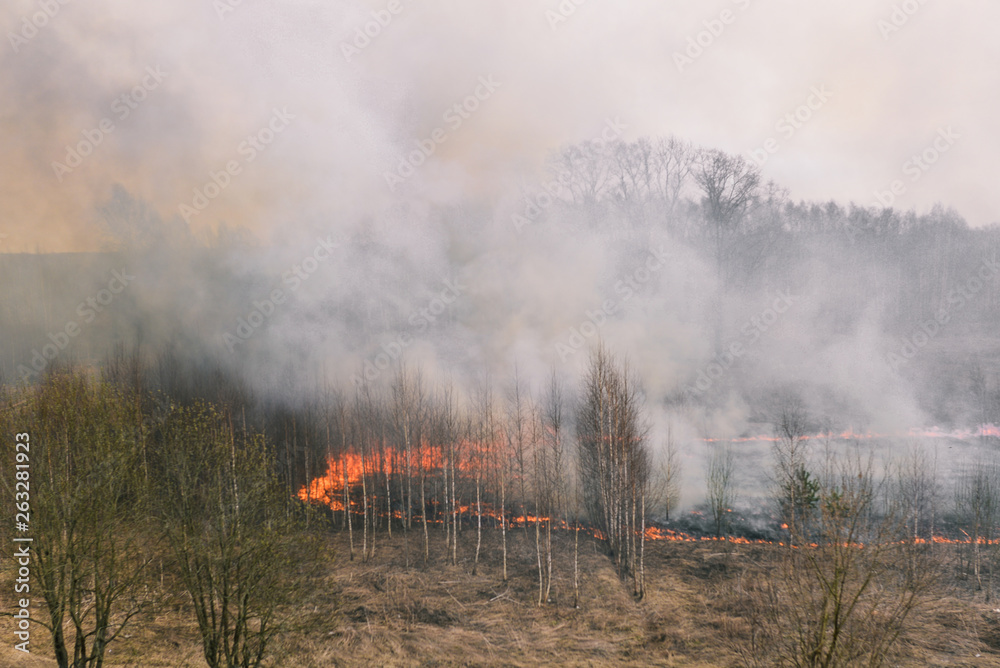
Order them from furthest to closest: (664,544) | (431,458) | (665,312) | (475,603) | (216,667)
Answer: (665,312) → (431,458) → (664,544) → (475,603) → (216,667)

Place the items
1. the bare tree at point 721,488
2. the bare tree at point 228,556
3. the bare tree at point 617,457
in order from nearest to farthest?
1. the bare tree at point 228,556
2. the bare tree at point 617,457
3. the bare tree at point 721,488

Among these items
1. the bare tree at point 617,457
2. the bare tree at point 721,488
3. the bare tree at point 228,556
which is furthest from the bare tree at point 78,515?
the bare tree at point 721,488

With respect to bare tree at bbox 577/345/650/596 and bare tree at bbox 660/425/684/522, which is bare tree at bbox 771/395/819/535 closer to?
bare tree at bbox 660/425/684/522

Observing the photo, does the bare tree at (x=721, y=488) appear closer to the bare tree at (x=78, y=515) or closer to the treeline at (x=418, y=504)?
the treeline at (x=418, y=504)

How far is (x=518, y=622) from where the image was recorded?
20.0m

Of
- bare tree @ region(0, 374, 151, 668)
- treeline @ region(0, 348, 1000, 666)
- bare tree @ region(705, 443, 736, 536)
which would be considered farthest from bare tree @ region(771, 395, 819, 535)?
bare tree @ region(0, 374, 151, 668)

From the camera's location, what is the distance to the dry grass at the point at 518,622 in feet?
56.7

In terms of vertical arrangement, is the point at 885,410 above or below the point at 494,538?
above

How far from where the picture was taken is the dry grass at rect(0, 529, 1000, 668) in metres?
17.3

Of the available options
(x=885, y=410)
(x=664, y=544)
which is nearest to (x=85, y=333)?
(x=664, y=544)

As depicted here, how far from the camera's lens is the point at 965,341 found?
1841 inches

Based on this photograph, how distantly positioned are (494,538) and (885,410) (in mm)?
33580

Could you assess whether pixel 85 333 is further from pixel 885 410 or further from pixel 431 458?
pixel 885 410

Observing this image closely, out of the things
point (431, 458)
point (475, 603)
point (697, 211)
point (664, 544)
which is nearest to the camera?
point (475, 603)
